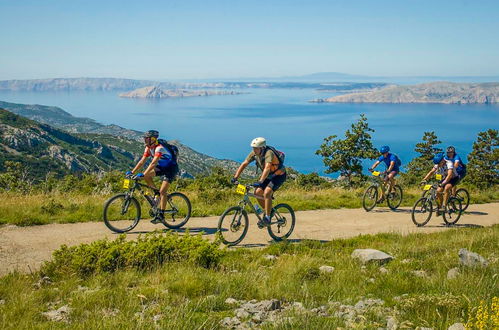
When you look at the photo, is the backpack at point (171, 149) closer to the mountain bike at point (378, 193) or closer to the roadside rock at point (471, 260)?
the roadside rock at point (471, 260)

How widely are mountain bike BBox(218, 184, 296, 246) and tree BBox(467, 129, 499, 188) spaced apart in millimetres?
52387

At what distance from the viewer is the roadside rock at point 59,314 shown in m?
4.76

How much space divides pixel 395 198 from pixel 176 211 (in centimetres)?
923

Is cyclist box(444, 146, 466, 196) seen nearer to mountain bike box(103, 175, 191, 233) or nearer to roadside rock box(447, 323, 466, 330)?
mountain bike box(103, 175, 191, 233)

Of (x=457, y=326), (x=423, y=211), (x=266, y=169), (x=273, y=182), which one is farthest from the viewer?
(x=423, y=211)

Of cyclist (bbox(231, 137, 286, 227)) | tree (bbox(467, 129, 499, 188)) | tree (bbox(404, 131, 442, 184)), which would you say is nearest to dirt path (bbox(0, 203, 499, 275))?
cyclist (bbox(231, 137, 286, 227))

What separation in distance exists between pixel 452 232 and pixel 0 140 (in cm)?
16930

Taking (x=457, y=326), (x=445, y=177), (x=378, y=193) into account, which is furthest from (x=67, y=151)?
(x=457, y=326)

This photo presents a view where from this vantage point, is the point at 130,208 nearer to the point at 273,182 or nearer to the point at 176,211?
the point at 176,211

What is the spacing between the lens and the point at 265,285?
6.00 m

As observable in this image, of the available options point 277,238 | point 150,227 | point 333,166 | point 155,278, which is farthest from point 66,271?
point 333,166

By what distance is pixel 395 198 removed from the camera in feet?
53.8

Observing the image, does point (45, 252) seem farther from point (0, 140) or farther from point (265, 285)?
point (0, 140)

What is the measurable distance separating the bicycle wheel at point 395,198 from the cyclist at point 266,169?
7749 mm
